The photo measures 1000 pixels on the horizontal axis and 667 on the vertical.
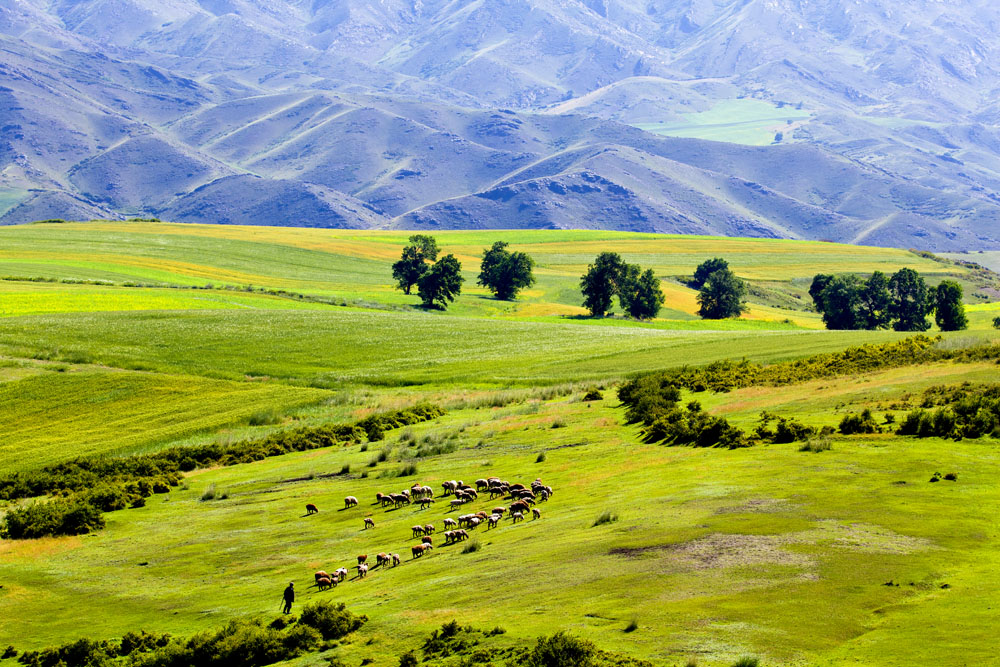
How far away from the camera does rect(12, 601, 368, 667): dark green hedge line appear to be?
22844mm

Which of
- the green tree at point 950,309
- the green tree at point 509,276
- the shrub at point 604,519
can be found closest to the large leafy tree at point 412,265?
the green tree at point 509,276

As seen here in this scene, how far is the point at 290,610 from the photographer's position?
83.3 feet

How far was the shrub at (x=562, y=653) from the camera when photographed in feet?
59.3

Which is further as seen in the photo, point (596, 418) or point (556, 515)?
point (596, 418)

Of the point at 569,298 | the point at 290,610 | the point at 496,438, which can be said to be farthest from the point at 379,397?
the point at 569,298

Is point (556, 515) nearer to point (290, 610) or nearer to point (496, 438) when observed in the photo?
point (290, 610)

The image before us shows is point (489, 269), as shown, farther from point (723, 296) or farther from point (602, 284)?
point (723, 296)

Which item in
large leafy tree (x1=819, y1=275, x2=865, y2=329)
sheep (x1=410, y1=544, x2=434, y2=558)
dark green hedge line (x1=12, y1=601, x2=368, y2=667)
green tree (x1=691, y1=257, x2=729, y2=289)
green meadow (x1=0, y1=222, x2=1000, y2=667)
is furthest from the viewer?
green tree (x1=691, y1=257, x2=729, y2=289)

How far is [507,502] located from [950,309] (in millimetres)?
92874

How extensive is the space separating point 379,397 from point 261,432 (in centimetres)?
1063

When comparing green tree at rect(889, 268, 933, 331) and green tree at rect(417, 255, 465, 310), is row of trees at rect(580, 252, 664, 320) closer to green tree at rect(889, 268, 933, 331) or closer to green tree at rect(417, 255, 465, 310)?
green tree at rect(417, 255, 465, 310)

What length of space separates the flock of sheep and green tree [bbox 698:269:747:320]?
355ft

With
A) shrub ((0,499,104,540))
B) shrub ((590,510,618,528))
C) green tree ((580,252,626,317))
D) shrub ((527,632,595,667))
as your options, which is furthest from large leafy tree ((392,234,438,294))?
shrub ((527,632,595,667))

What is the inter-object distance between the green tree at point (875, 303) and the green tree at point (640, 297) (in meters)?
28.4
